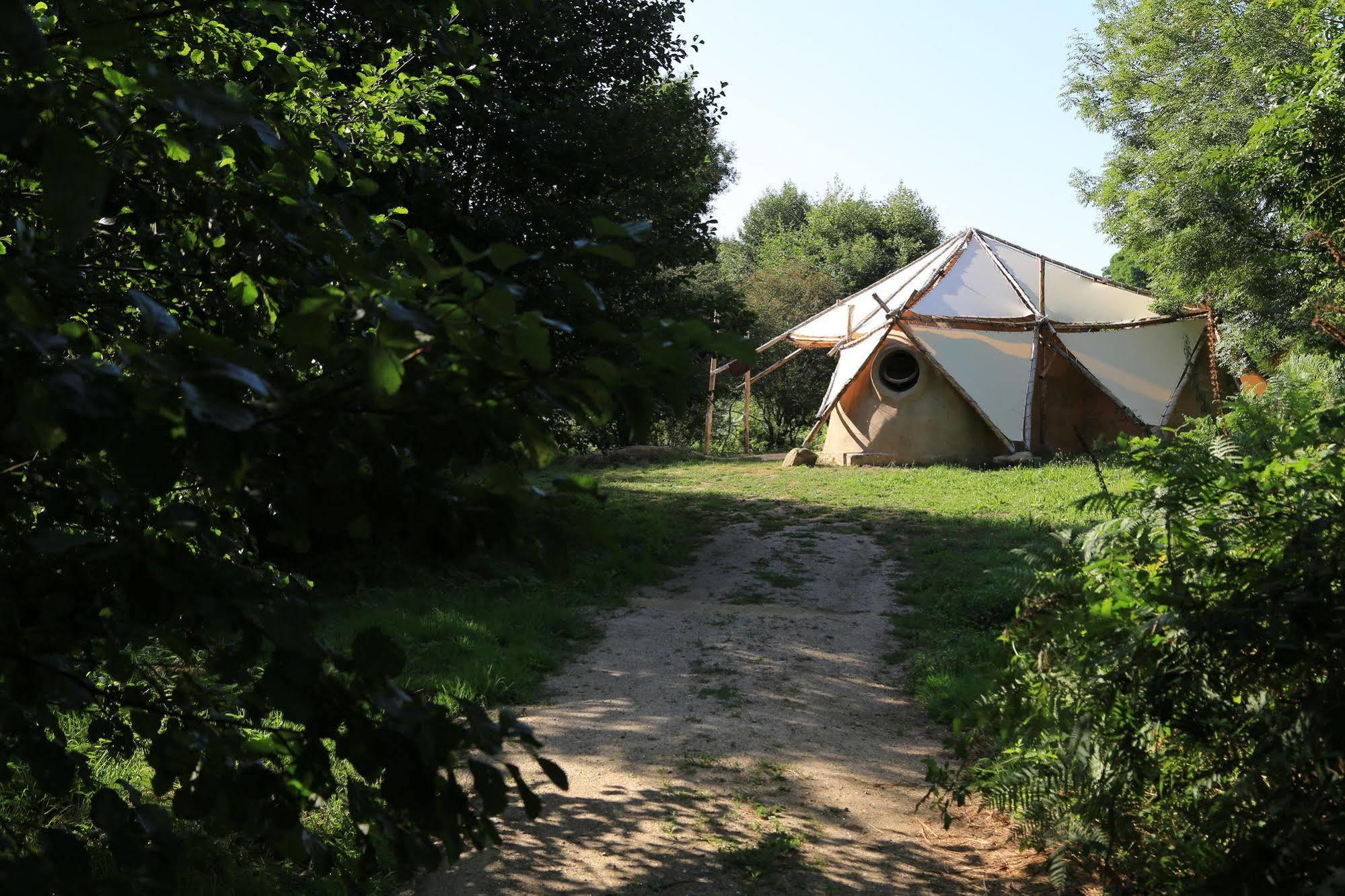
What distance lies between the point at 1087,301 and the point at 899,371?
4.28 m

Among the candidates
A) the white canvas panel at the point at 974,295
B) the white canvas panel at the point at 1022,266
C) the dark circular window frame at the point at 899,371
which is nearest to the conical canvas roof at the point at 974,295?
the white canvas panel at the point at 974,295

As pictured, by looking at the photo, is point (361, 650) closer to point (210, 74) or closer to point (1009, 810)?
point (210, 74)

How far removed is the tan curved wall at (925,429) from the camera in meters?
20.4

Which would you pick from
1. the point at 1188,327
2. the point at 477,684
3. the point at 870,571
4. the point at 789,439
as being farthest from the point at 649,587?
the point at 789,439

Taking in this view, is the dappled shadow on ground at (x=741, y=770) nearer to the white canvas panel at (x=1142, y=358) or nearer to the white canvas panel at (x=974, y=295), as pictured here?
the white canvas panel at (x=974, y=295)

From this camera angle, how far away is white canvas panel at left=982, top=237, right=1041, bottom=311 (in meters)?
21.8

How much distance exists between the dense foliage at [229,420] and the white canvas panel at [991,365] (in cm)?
1850

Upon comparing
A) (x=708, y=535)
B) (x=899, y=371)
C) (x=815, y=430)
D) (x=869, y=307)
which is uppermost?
(x=869, y=307)

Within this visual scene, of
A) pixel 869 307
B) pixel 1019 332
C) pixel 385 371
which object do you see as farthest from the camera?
pixel 869 307

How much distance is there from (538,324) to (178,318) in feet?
5.00

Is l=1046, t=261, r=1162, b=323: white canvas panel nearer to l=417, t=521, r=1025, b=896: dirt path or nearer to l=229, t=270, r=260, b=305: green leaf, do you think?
l=417, t=521, r=1025, b=896: dirt path

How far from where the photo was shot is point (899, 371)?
69.6 ft

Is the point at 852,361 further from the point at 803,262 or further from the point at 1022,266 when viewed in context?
the point at 803,262

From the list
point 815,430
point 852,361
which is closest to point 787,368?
point 815,430
